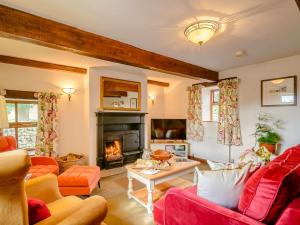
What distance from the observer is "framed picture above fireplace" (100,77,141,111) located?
410cm

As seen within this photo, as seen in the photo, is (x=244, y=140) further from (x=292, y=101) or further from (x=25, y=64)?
(x=25, y=64)

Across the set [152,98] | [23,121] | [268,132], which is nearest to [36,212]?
[23,121]

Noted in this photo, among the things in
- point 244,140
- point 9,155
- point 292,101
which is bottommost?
point 244,140

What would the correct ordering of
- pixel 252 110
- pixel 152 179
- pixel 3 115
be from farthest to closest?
pixel 252 110 < pixel 3 115 < pixel 152 179

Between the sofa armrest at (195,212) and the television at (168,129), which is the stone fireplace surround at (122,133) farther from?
the sofa armrest at (195,212)

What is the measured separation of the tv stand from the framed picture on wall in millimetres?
Result: 2216

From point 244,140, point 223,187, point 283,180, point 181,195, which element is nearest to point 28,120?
point 181,195

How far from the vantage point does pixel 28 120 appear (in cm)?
373

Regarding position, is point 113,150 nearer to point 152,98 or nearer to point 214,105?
point 152,98

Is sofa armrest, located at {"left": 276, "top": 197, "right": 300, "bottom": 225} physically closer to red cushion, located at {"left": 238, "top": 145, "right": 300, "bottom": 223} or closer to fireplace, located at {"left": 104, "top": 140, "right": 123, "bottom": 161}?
red cushion, located at {"left": 238, "top": 145, "right": 300, "bottom": 223}

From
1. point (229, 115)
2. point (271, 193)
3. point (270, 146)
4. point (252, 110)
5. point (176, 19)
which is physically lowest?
point (270, 146)

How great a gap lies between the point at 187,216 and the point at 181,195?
153 millimetres

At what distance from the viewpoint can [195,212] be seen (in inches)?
52.5

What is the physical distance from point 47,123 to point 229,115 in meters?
4.01
